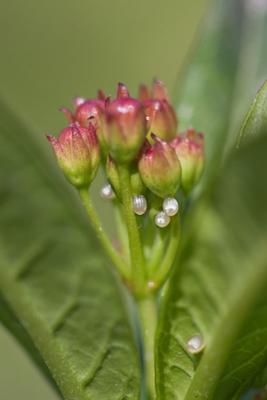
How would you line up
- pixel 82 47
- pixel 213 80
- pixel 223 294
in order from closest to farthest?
pixel 223 294 < pixel 213 80 < pixel 82 47

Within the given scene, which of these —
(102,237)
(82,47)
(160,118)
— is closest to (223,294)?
(102,237)

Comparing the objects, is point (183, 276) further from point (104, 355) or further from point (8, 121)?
point (8, 121)

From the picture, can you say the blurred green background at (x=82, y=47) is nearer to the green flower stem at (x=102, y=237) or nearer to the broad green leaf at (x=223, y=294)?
the green flower stem at (x=102, y=237)

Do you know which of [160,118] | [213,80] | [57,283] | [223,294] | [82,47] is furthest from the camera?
[82,47]

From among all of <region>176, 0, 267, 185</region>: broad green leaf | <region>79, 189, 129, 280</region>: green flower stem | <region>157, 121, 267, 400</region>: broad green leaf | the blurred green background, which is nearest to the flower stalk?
<region>79, 189, 129, 280</region>: green flower stem

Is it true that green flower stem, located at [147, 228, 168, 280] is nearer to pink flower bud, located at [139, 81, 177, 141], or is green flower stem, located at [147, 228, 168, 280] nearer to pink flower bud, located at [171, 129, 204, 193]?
pink flower bud, located at [171, 129, 204, 193]

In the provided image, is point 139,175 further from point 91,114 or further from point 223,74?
point 223,74
